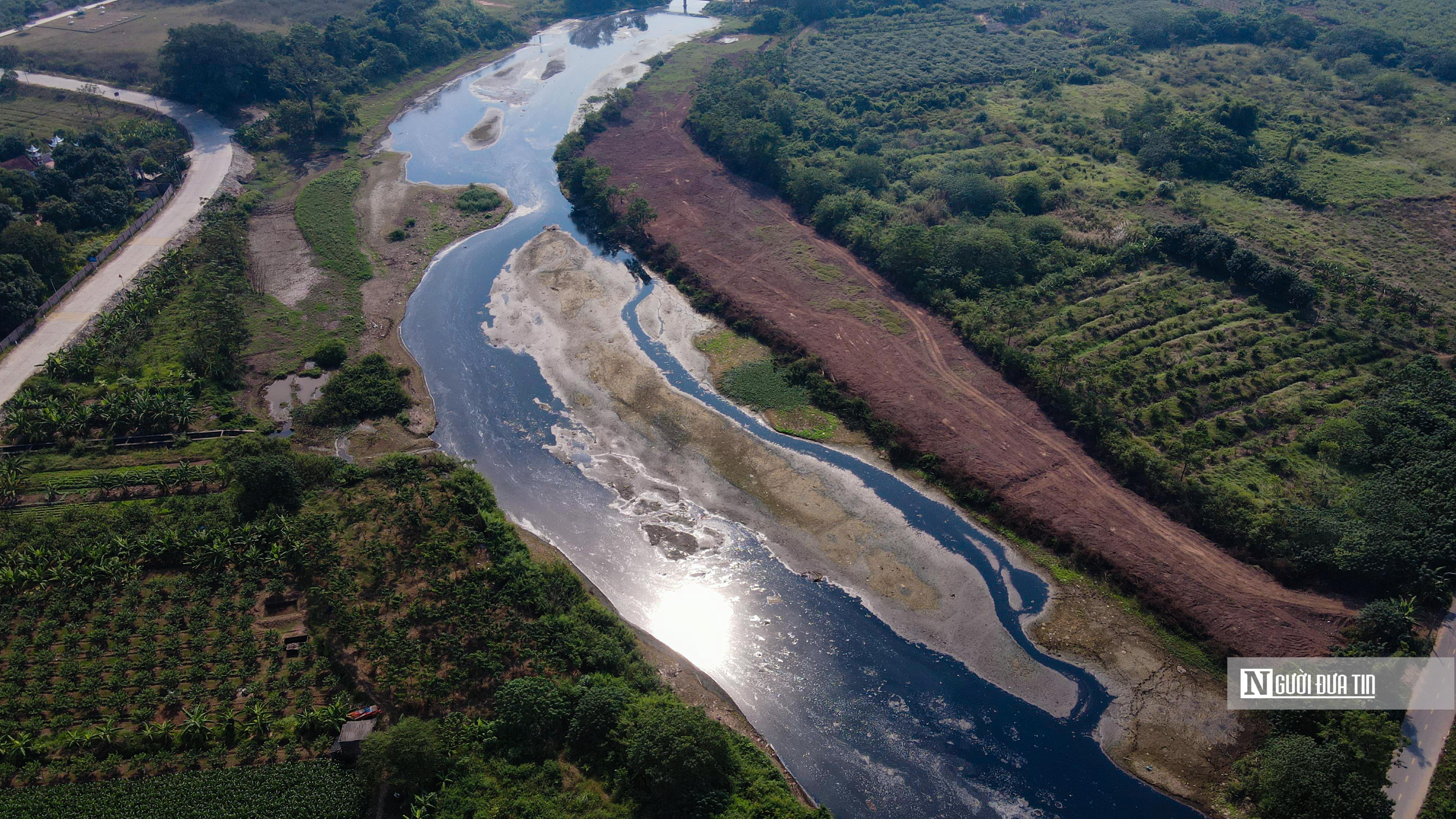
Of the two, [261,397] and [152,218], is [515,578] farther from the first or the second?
[152,218]

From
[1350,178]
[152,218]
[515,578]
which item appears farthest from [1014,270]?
[152,218]

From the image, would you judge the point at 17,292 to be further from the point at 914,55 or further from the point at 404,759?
the point at 914,55

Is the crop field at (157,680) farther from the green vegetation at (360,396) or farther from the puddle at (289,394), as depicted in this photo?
the green vegetation at (360,396)

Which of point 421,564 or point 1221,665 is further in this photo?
point 421,564

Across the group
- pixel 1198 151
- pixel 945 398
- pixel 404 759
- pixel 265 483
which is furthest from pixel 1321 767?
pixel 1198 151

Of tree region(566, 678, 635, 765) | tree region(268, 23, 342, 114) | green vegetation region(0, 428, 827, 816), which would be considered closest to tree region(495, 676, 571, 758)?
green vegetation region(0, 428, 827, 816)

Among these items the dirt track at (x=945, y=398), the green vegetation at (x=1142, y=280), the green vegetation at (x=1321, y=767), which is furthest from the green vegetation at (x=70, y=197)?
the green vegetation at (x=1321, y=767)
